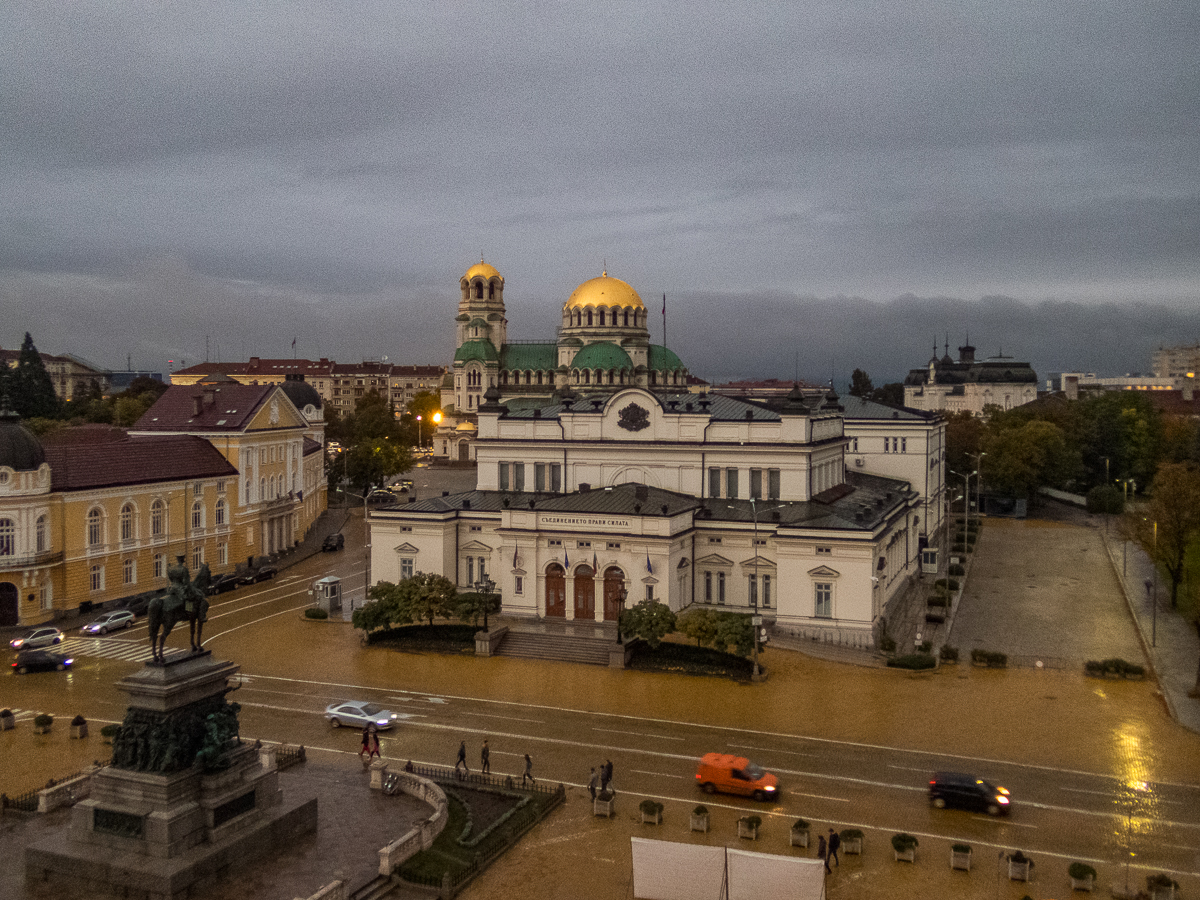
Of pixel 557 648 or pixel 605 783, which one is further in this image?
pixel 557 648

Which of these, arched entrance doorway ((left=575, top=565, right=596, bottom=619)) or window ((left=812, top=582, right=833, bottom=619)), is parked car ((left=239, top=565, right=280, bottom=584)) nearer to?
arched entrance doorway ((left=575, top=565, right=596, bottom=619))

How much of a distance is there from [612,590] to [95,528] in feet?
98.8

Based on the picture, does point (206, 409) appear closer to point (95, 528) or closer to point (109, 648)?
point (95, 528)

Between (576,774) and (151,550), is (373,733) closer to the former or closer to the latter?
(576,774)

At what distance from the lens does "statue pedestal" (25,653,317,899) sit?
2358cm

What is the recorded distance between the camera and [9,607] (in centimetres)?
5197

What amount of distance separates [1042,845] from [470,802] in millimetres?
16067

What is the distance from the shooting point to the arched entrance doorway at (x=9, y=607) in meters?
51.8

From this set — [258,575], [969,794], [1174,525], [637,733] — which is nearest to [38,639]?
[258,575]

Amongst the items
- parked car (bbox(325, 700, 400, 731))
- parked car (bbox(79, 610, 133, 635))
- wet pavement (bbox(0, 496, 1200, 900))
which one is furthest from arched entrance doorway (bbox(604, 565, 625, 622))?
parked car (bbox(79, 610, 133, 635))

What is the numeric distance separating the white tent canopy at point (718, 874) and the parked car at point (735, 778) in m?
7.08

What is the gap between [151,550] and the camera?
2391 inches

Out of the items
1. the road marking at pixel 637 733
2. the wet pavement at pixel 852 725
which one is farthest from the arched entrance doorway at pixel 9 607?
the road marking at pixel 637 733

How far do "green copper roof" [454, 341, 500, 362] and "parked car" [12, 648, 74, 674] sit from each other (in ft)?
333
